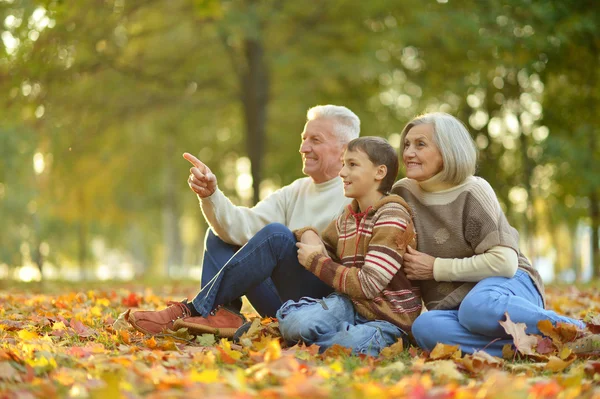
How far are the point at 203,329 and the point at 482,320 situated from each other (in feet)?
4.97

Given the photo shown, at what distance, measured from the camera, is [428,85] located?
14.2 metres

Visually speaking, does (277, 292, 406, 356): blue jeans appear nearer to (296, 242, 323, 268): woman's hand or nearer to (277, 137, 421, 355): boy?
(277, 137, 421, 355): boy

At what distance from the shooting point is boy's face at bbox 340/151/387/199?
4004 millimetres

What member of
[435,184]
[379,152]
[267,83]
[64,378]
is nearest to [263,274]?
[379,152]

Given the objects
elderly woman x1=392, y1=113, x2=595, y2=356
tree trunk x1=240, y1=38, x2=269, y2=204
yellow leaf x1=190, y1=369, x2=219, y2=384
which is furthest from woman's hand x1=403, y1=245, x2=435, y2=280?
tree trunk x1=240, y1=38, x2=269, y2=204

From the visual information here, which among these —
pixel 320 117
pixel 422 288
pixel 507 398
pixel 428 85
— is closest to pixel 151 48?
pixel 428 85

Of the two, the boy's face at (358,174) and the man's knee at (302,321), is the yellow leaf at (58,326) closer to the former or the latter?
the man's knee at (302,321)

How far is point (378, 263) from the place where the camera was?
12.5 feet

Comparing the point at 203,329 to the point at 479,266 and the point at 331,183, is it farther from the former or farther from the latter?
the point at 479,266

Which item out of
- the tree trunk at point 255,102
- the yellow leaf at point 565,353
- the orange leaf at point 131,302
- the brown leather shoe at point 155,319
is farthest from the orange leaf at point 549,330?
the tree trunk at point 255,102

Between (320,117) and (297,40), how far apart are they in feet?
31.0

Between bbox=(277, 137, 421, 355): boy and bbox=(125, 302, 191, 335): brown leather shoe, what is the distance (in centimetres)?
62

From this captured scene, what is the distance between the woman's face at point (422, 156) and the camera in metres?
4.03

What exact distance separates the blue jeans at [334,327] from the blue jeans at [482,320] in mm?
192
